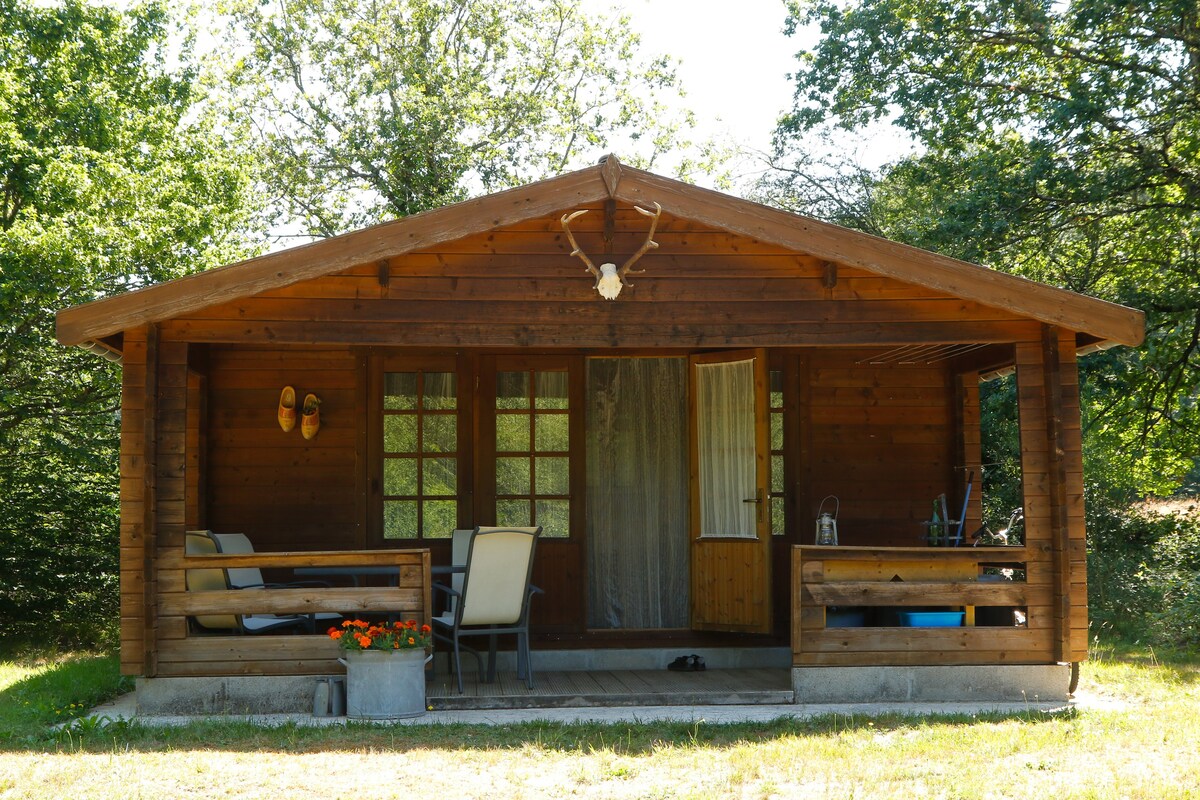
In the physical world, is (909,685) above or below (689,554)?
below

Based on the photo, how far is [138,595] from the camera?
6.29 metres

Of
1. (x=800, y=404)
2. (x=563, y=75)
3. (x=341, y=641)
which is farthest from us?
(x=563, y=75)

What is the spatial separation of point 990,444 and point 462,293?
28.4ft

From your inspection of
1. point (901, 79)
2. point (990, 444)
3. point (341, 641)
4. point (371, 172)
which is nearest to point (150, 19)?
point (371, 172)

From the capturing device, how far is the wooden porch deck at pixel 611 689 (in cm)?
641

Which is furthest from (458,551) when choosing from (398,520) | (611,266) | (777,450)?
(611,266)

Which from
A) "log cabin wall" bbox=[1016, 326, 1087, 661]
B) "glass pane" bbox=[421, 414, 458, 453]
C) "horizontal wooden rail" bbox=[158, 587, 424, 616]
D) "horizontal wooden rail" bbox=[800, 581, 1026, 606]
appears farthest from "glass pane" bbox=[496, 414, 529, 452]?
"log cabin wall" bbox=[1016, 326, 1087, 661]

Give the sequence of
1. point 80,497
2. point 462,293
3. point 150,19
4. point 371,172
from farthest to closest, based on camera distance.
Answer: point 371,172
point 150,19
point 80,497
point 462,293

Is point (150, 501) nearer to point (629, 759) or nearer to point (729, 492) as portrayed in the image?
point (629, 759)

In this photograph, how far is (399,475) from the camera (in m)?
7.94

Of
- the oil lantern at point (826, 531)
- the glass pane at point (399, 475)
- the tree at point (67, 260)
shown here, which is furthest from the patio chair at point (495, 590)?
the tree at point (67, 260)

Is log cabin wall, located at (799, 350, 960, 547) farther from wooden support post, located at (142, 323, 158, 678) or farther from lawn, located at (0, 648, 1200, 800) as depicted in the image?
wooden support post, located at (142, 323, 158, 678)

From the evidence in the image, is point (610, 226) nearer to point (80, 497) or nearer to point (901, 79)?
point (80, 497)

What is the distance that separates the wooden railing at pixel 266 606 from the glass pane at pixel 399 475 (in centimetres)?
149
